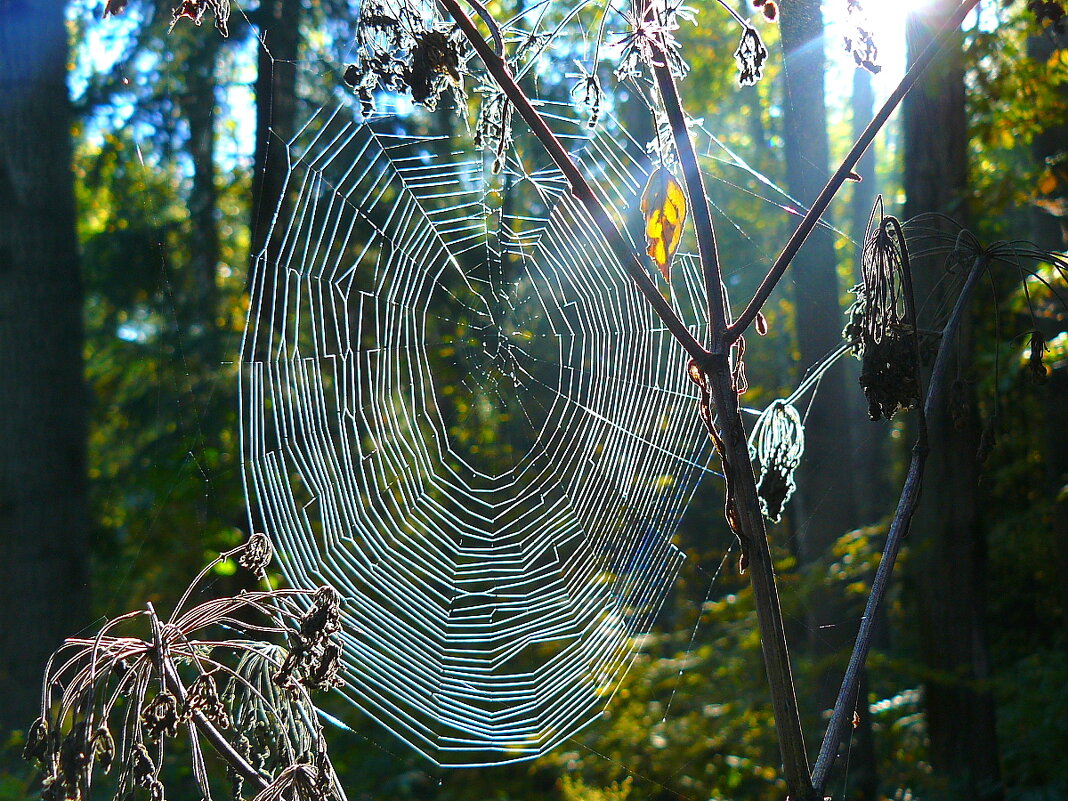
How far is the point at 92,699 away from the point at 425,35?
836 millimetres

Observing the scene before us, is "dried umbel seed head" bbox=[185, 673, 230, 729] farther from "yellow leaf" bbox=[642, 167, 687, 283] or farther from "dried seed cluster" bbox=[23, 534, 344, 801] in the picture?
"yellow leaf" bbox=[642, 167, 687, 283]

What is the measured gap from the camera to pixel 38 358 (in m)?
5.52

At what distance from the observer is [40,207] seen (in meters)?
5.55

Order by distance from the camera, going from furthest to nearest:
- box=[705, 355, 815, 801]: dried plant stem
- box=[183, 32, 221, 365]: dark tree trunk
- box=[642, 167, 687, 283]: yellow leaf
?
box=[183, 32, 221, 365]: dark tree trunk
box=[642, 167, 687, 283]: yellow leaf
box=[705, 355, 815, 801]: dried plant stem

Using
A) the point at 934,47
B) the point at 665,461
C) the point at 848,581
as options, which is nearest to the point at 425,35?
the point at 934,47

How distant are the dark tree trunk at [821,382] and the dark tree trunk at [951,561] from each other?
1.36 feet

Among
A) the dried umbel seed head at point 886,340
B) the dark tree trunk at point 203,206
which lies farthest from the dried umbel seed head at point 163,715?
the dark tree trunk at point 203,206

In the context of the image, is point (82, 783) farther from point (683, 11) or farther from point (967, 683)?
point (967, 683)

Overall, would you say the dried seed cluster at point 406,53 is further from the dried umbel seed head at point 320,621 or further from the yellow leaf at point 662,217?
the dried umbel seed head at point 320,621

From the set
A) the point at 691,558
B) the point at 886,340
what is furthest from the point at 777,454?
the point at 691,558

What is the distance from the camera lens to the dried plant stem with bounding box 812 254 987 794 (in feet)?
2.63

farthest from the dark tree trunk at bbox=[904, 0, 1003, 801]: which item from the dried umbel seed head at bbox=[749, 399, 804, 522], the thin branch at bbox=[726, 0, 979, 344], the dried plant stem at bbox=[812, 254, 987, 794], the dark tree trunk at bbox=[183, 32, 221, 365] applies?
the dark tree trunk at bbox=[183, 32, 221, 365]

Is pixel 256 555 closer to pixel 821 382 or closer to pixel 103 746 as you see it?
pixel 103 746

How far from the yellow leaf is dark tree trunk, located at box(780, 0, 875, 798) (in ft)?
5.07
